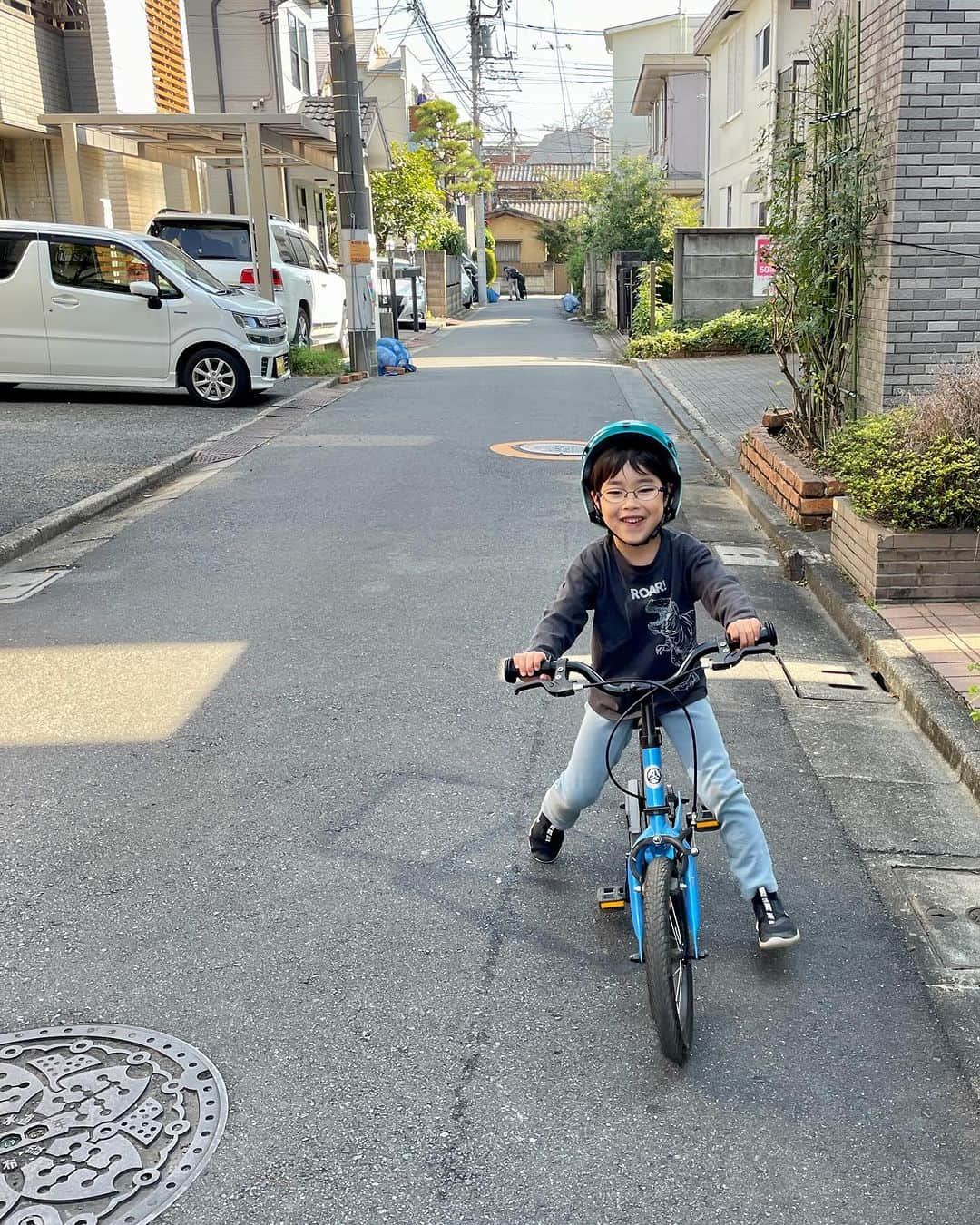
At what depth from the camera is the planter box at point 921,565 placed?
19.3 ft

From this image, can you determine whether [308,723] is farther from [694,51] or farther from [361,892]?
[694,51]

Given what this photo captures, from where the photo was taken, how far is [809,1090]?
2.75m

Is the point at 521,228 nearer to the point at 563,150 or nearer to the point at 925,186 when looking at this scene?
the point at 563,150

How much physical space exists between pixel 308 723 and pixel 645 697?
7.35 ft

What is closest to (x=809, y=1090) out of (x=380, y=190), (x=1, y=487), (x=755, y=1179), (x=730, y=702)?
(x=755, y=1179)

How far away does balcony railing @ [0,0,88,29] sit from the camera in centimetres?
1845

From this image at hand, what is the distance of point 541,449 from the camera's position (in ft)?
37.3

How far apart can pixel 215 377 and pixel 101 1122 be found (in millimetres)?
12064

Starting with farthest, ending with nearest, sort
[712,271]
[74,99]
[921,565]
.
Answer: [712,271] → [74,99] → [921,565]

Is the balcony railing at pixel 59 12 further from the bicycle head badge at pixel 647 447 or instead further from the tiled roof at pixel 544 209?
the tiled roof at pixel 544 209

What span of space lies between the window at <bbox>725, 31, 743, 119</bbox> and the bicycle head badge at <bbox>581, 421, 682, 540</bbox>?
27.2 metres

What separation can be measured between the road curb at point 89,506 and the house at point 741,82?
48.0ft

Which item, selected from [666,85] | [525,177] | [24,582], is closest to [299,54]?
[666,85]

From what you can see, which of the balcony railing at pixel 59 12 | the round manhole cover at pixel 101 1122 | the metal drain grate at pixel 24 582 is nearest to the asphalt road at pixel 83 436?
the metal drain grate at pixel 24 582
